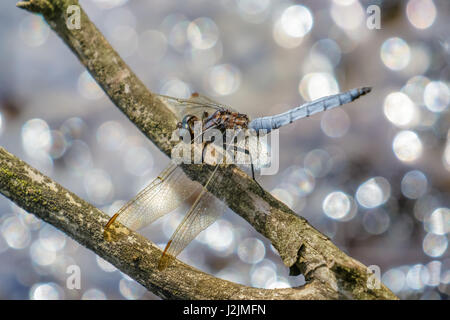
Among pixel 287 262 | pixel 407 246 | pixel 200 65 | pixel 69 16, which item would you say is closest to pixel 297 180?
pixel 407 246

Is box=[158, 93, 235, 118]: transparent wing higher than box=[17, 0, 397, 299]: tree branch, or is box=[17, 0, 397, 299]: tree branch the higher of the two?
box=[158, 93, 235, 118]: transparent wing

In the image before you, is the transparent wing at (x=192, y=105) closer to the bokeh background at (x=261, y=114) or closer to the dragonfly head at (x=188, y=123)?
the dragonfly head at (x=188, y=123)

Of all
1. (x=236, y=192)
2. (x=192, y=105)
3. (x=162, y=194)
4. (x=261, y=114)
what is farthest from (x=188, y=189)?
(x=261, y=114)

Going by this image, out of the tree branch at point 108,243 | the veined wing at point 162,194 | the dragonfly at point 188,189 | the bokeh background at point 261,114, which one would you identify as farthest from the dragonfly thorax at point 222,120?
the bokeh background at point 261,114

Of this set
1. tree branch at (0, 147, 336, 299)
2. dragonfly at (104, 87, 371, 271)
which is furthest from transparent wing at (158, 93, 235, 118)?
tree branch at (0, 147, 336, 299)

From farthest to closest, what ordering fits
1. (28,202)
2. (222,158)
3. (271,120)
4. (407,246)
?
(407,246) → (271,120) → (222,158) → (28,202)

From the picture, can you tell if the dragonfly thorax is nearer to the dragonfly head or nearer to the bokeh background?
the dragonfly head

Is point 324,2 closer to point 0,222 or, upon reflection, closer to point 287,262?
point 287,262
